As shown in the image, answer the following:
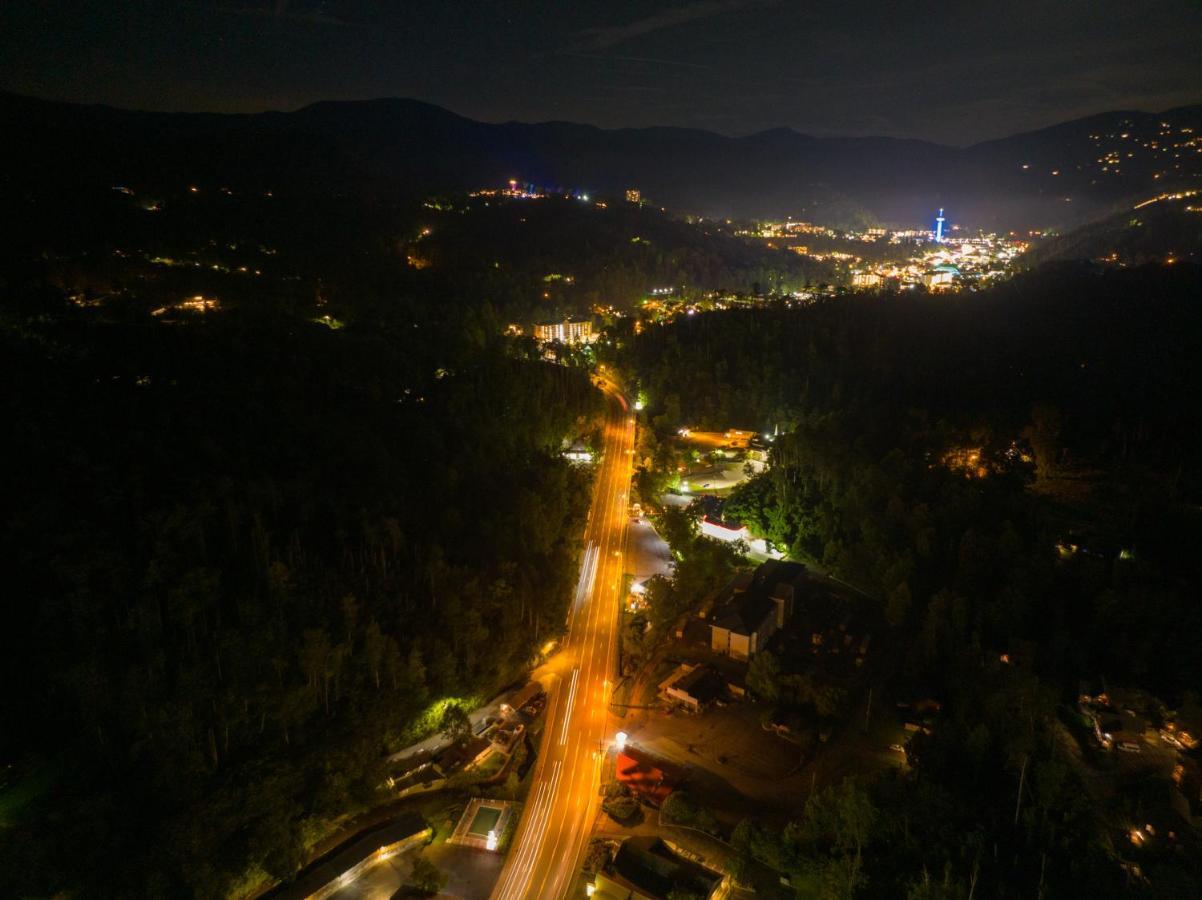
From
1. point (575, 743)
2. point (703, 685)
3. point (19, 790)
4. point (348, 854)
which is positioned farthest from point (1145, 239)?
point (19, 790)

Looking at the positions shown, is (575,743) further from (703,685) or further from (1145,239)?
(1145,239)

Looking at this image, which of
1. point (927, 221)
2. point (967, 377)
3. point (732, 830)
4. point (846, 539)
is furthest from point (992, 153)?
point (732, 830)

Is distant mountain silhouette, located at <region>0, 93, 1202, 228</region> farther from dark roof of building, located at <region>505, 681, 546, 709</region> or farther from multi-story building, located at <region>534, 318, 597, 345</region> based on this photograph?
dark roof of building, located at <region>505, 681, 546, 709</region>

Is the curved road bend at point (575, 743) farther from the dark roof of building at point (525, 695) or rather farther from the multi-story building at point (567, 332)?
the multi-story building at point (567, 332)

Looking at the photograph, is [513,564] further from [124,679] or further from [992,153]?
[992,153]

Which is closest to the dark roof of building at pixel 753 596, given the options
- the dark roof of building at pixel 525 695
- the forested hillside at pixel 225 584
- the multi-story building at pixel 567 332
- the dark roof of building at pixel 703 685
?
the dark roof of building at pixel 703 685

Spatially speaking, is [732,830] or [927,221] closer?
[732,830]

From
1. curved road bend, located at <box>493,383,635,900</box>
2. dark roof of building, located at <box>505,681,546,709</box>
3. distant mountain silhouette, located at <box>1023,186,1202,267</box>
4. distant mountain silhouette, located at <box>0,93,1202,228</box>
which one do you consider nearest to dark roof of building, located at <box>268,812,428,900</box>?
curved road bend, located at <box>493,383,635,900</box>
